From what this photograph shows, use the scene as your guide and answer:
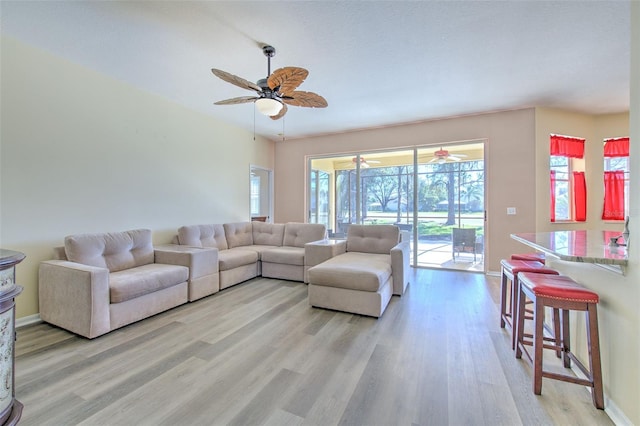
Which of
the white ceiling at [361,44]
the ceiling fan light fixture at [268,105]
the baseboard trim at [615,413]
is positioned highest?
the white ceiling at [361,44]

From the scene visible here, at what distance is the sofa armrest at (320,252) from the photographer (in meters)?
3.91

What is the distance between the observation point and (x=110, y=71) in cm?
313

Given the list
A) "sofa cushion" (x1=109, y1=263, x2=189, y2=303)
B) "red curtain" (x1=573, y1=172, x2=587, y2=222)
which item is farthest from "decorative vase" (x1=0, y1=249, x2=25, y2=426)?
"red curtain" (x1=573, y1=172, x2=587, y2=222)

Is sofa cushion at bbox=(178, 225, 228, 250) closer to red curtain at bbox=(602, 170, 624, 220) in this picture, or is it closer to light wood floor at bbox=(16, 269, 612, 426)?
light wood floor at bbox=(16, 269, 612, 426)

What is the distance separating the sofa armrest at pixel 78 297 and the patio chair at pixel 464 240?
16.6 ft

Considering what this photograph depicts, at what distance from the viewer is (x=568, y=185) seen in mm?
4570

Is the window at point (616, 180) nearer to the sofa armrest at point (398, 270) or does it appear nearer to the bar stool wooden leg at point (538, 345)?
the sofa armrest at point (398, 270)

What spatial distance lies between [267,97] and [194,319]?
2323 millimetres

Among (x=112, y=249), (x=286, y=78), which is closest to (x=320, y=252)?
(x=286, y=78)

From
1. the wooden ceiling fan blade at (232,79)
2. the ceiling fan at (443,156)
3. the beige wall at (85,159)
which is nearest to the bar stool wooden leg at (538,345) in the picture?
the wooden ceiling fan blade at (232,79)

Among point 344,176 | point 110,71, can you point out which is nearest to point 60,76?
point 110,71

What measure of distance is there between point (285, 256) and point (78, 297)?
2.40m

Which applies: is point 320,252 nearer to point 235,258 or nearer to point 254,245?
point 235,258

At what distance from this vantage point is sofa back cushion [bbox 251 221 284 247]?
4.94 metres
